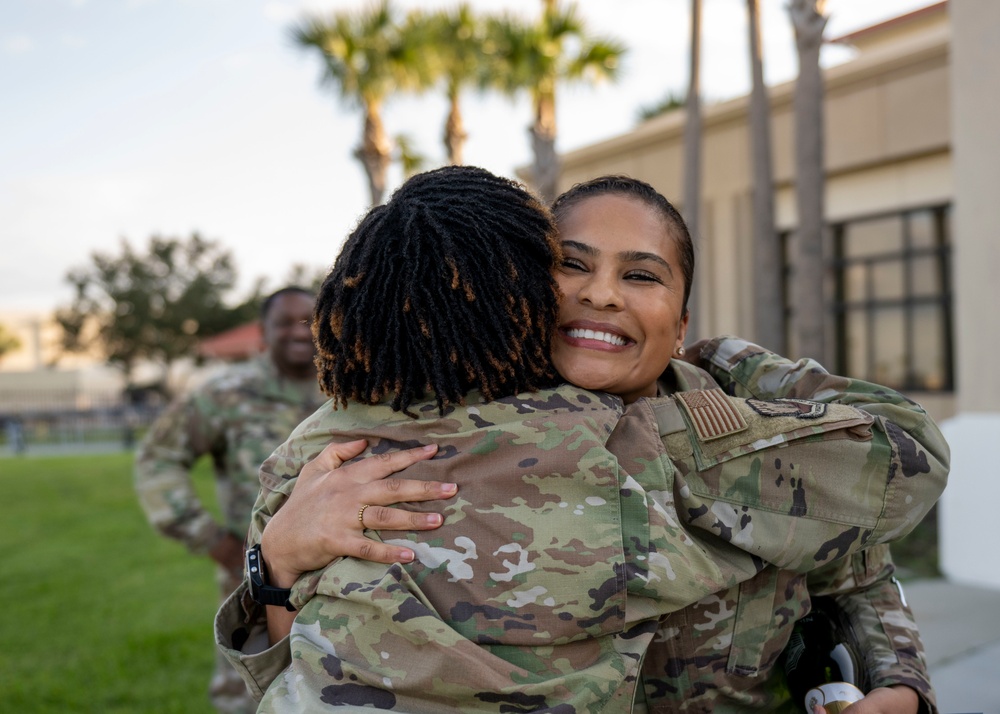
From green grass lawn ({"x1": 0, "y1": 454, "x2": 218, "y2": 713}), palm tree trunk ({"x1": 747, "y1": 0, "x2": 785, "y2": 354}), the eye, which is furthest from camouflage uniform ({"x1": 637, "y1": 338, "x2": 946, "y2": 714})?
palm tree trunk ({"x1": 747, "y1": 0, "x2": 785, "y2": 354})

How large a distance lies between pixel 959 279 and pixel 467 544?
232 inches

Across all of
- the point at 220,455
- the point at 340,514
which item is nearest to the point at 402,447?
the point at 340,514

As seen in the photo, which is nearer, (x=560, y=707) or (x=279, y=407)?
(x=560, y=707)

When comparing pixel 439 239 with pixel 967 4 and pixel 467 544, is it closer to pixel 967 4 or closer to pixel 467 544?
pixel 467 544

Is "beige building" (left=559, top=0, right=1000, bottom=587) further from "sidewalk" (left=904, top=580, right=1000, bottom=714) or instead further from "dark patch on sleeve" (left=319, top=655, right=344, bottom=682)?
"dark patch on sleeve" (left=319, top=655, right=344, bottom=682)

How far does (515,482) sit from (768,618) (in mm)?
581

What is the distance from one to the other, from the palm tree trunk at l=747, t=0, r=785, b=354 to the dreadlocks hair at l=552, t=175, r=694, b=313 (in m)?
7.28

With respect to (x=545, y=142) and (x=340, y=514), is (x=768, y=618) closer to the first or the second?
(x=340, y=514)

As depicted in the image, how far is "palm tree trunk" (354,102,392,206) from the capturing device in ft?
45.7

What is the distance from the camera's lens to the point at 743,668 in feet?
5.03

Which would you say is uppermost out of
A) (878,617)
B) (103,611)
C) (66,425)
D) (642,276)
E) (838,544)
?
(642,276)

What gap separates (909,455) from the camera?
1481 millimetres

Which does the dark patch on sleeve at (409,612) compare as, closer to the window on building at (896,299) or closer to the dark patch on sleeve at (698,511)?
the dark patch on sleeve at (698,511)

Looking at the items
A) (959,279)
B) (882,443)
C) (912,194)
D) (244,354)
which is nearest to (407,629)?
(882,443)
